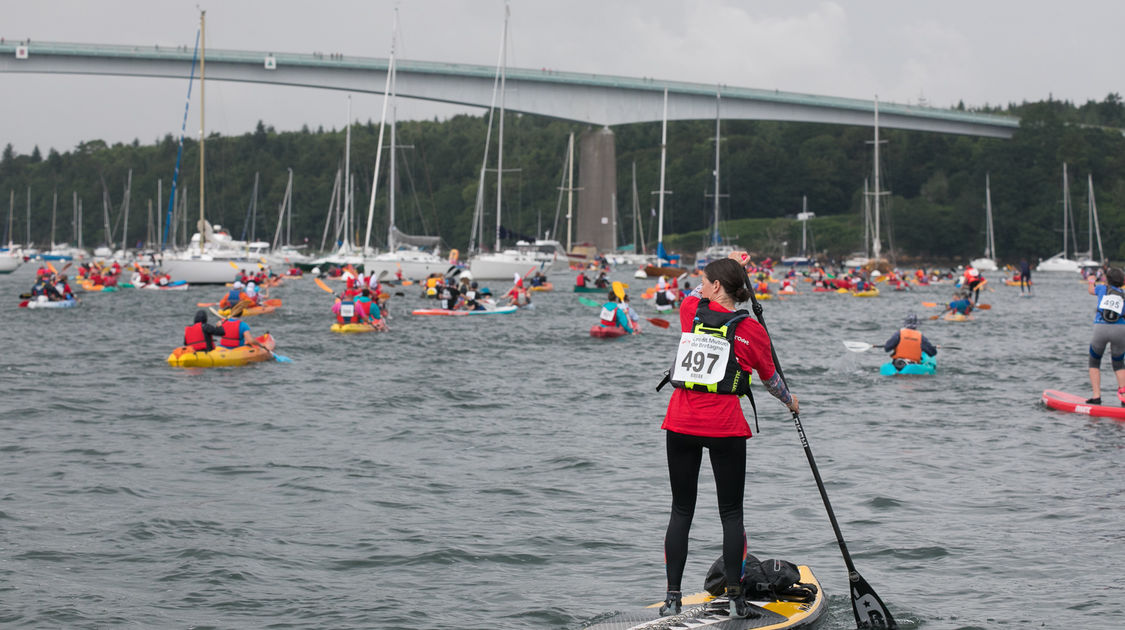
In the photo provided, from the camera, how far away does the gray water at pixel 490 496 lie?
734cm

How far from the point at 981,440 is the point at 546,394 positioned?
7064 millimetres

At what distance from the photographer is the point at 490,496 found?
10305 mm

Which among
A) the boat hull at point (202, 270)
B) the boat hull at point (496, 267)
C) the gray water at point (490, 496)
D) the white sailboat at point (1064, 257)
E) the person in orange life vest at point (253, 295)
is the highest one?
the white sailboat at point (1064, 257)

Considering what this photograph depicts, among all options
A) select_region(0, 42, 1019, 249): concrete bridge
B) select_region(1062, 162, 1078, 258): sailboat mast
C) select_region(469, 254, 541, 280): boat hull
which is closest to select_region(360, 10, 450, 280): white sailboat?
select_region(469, 254, 541, 280): boat hull

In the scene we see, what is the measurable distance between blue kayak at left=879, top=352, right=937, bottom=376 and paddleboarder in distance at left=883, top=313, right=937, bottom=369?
0.08 meters

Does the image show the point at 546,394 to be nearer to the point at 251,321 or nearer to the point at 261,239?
the point at 251,321

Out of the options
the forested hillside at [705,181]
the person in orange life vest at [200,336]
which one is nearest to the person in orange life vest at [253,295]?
the person in orange life vest at [200,336]

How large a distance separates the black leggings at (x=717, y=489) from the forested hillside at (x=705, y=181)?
85.6m

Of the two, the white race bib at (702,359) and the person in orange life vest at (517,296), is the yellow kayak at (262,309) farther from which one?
the white race bib at (702,359)

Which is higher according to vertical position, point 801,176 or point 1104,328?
point 801,176

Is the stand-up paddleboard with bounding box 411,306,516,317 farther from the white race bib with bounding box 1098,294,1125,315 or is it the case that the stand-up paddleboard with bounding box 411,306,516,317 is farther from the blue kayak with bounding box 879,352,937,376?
the white race bib with bounding box 1098,294,1125,315

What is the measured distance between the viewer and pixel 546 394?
18.0 meters

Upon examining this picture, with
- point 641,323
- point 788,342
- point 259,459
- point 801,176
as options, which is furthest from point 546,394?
point 801,176

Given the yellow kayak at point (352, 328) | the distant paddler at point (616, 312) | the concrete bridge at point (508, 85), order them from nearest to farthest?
the distant paddler at point (616, 312)
the yellow kayak at point (352, 328)
the concrete bridge at point (508, 85)
